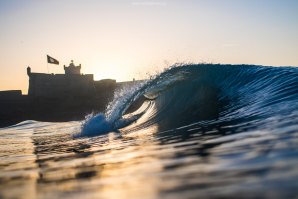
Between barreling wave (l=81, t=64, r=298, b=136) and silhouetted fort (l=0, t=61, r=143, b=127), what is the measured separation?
1746 cm

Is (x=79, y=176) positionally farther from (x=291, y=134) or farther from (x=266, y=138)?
(x=291, y=134)

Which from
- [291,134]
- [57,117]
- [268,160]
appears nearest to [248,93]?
[291,134]

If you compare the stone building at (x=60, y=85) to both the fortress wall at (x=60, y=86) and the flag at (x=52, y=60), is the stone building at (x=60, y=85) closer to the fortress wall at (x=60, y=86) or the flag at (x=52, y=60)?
the fortress wall at (x=60, y=86)

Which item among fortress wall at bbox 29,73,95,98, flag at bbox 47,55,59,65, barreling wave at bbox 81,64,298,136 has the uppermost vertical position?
flag at bbox 47,55,59,65

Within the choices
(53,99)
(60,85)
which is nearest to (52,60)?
(60,85)

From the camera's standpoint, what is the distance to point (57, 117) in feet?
86.1

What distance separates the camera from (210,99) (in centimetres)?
692

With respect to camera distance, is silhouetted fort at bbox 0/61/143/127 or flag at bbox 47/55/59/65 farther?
flag at bbox 47/55/59/65

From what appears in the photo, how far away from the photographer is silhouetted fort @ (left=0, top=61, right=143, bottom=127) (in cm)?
2588

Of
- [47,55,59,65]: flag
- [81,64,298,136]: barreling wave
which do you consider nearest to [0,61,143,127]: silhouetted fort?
[47,55,59,65]: flag

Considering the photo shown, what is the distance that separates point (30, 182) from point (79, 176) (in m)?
0.32

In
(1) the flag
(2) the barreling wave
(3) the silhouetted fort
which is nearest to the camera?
(2) the barreling wave

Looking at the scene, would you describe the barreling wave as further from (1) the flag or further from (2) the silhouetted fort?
(1) the flag

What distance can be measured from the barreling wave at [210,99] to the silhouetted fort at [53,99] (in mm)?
17455
